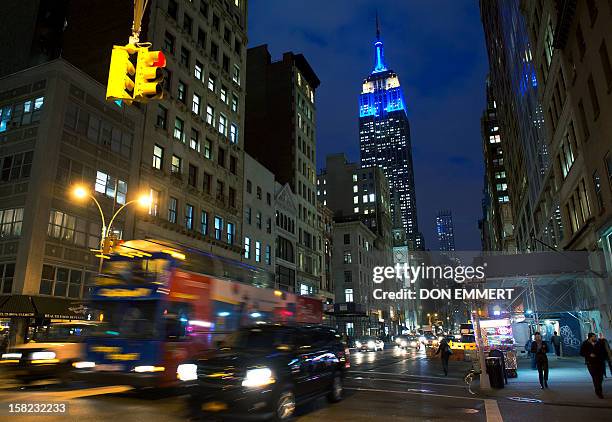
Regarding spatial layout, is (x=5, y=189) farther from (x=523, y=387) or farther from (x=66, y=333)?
(x=523, y=387)

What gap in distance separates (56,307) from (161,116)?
17444 millimetres

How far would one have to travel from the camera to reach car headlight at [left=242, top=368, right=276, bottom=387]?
9633 mm

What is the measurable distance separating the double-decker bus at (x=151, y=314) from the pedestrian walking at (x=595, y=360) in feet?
38.7

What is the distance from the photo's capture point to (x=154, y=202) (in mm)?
35375

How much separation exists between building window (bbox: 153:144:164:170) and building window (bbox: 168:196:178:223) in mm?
2740

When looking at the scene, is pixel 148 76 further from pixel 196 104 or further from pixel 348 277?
pixel 348 277

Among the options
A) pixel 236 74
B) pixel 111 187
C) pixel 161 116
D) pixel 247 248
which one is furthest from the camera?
pixel 236 74

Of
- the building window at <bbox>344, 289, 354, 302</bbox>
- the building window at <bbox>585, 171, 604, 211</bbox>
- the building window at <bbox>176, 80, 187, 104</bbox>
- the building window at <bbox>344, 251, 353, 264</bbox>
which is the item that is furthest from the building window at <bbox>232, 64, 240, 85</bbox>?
the building window at <bbox>344, 289, 354, 302</bbox>

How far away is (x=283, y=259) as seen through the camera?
57125mm

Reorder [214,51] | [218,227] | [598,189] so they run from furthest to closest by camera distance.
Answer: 1. [214,51]
2. [218,227]
3. [598,189]

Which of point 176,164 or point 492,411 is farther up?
point 176,164

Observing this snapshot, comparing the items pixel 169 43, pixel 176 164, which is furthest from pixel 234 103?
pixel 176 164

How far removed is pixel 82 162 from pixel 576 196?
32127 millimetres

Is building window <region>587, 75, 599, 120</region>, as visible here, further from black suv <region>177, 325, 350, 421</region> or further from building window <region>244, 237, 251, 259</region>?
building window <region>244, 237, 251, 259</region>
